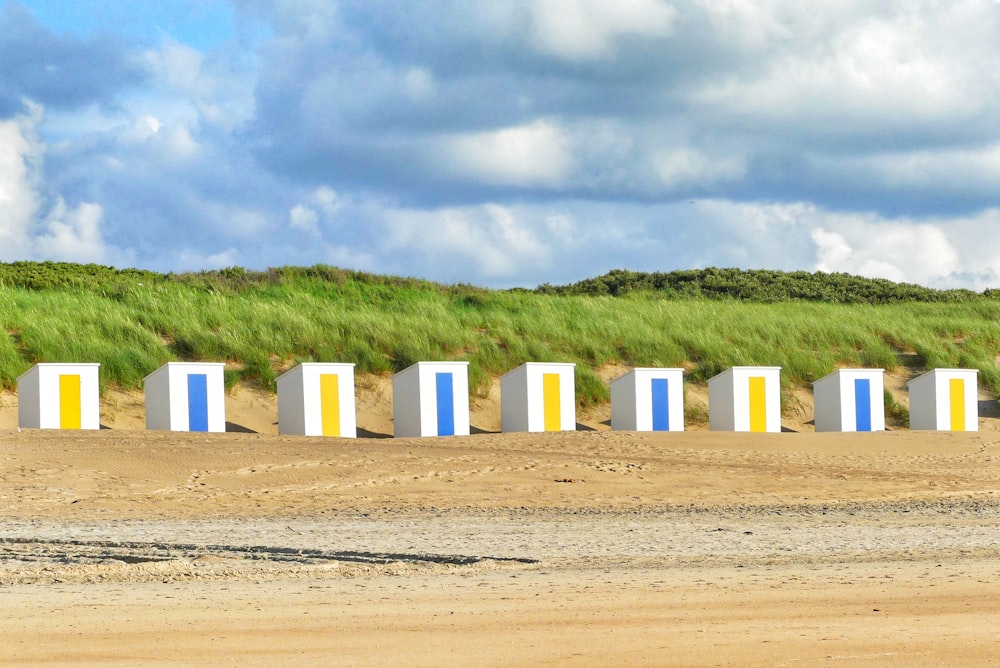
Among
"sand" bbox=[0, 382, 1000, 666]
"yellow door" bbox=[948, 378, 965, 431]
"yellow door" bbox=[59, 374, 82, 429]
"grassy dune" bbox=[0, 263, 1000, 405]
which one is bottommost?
"sand" bbox=[0, 382, 1000, 666]

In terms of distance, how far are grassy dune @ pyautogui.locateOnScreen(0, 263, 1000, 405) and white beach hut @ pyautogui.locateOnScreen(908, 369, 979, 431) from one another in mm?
3878

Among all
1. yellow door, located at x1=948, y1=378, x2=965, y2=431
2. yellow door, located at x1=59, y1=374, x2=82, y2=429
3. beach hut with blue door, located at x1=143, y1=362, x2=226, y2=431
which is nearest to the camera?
yellow door, located at x1=59, y1=374, x2=82, y2=429

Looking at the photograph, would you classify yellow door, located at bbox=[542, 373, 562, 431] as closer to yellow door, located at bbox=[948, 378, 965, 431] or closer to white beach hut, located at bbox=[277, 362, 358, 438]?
white beach hut, located at bbox=[277, 362, 358, 438]

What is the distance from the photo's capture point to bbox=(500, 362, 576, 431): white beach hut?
19.6 metres

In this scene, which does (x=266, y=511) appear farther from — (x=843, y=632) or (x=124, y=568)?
(x=843, y=632)

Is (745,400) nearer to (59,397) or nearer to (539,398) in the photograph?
(539,398)

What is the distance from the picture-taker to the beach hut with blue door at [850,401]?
21578mm

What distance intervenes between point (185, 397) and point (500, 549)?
951 centimetres

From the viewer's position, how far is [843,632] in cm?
646

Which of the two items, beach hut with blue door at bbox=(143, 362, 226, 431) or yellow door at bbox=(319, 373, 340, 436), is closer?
beach hut with blue door at bbox=(143, 362, 226, 431)

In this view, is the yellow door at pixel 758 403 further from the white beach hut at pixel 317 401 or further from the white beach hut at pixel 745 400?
the white beach hut at pixel 317 401

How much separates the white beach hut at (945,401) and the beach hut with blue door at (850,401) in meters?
0.95

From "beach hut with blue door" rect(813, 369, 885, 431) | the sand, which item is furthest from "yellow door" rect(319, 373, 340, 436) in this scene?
"beach hut with blue door" rect(813, 369, 885, 431)

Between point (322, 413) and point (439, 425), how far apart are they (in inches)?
72.3
